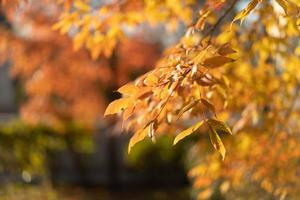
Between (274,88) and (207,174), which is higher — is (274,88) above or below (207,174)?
above

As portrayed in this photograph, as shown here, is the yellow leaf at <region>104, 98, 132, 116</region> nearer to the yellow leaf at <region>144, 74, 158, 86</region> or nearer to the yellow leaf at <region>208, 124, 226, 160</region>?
the yellow leaf at <region>144, 74, 158, 86</region>

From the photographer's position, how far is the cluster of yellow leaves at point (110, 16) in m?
3.75

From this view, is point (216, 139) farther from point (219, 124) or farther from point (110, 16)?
point (110, 16)

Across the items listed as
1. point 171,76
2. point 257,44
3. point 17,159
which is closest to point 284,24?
point 257,44

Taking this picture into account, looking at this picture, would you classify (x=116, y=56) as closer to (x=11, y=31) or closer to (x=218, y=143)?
(x=11, y=31)

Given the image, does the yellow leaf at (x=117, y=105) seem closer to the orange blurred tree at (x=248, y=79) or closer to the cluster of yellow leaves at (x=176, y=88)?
the cluster of yellow leaves at (x=176, y=88)

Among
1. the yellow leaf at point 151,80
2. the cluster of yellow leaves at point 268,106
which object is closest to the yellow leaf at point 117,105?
the yellow leaf at point 151,80

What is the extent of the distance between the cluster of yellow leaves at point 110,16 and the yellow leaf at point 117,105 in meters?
1.34

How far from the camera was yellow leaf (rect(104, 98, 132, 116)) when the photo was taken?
7.64 ft

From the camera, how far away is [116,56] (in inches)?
457

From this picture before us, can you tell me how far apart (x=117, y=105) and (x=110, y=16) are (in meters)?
1.88

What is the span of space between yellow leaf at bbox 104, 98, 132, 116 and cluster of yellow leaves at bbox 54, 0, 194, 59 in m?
1.34

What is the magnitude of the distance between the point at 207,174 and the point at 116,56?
297 inches

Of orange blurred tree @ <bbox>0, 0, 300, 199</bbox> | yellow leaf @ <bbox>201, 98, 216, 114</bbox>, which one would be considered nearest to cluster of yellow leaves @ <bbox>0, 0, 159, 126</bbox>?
orange blurred tree @ <bbox>0, 0, 300, 199</bbox>
